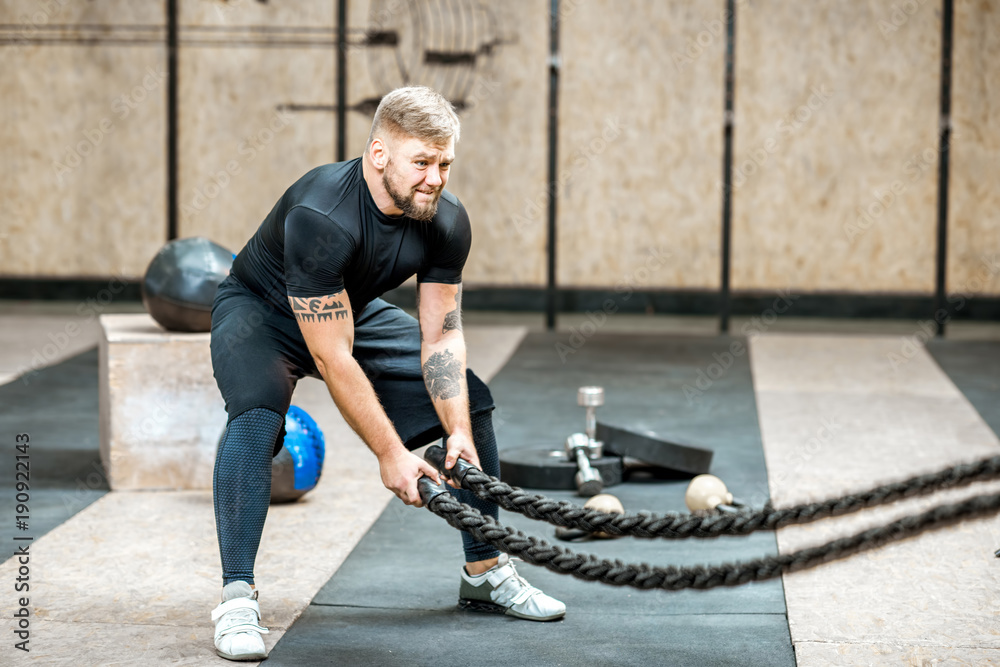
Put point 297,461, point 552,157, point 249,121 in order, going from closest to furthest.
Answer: point 297,461 < point 552,157 < point 249,121

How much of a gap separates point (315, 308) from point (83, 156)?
5869 mm

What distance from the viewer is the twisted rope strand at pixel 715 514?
168 cm

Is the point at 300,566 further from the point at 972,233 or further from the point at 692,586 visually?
the point at 972,233

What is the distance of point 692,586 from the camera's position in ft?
6.13

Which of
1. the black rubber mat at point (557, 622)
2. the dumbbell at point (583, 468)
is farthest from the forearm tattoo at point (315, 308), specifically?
the dumbbell at point (583, 468)

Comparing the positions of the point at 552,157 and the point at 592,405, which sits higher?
the point at 552,157

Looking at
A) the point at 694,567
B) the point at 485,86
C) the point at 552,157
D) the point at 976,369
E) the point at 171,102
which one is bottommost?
the point at 976,369

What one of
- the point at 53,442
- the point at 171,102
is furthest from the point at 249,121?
the point at 53,442

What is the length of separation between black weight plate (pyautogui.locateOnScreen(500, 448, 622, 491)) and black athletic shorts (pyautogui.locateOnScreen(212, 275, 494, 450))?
3.47 ft

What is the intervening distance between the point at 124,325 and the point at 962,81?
5514 millimetres

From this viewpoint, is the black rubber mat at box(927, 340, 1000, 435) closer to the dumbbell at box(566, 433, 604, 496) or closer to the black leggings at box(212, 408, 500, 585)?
the dumbbell at box(566, 433, 604, 496)

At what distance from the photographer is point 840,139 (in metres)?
7.02

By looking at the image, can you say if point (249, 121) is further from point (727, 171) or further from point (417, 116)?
point (417, 116)

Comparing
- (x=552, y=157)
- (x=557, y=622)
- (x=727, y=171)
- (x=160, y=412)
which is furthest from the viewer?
(x=552, y=157)
